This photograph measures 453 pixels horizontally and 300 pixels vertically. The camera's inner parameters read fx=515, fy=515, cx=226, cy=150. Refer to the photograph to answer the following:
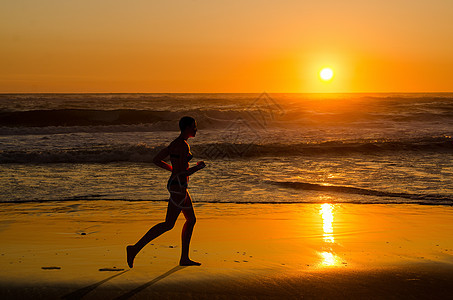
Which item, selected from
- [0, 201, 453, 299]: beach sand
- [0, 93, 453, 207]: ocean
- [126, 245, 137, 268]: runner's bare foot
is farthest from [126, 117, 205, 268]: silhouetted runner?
→ [0, 93, 453, 207]: ocean

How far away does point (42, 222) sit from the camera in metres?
8.10

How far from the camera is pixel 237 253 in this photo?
6195mm

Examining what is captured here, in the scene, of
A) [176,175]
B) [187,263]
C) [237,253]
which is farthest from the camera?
[237,253]

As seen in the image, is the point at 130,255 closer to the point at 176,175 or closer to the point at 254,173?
the point at 176,175

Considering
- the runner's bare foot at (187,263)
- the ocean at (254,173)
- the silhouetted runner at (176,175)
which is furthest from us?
the ocean at (254,173)

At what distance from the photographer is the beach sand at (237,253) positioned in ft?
15.6

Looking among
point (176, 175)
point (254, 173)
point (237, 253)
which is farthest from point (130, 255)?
point (254, 173)

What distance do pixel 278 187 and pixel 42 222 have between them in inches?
227

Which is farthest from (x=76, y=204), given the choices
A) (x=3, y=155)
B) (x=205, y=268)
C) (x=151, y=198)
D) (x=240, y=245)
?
(x=3, y=155)

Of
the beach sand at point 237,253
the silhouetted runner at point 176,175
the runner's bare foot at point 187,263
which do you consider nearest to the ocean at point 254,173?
the beach sand at point 237,253

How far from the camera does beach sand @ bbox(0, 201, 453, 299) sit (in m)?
4.77

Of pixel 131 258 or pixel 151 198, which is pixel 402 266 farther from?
pixel 151 198

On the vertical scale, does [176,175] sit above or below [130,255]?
above

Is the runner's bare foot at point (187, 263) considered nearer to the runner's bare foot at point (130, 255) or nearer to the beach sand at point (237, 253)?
the beach sand at point (237, 253)
